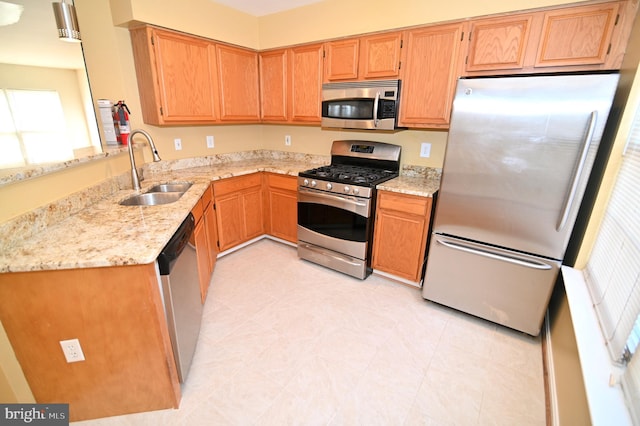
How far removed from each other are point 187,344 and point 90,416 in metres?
0.51

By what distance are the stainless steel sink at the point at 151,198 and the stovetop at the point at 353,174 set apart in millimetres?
1148

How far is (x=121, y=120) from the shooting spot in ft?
8.06

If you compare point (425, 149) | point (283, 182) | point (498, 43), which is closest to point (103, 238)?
point (283, 182)

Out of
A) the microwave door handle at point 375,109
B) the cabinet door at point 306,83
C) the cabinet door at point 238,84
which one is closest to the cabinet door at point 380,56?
the microwave door handle at point 375,109

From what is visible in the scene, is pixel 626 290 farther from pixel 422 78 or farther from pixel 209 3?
pixel 209 3

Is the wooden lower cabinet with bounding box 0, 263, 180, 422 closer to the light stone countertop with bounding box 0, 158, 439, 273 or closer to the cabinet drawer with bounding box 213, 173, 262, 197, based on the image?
the light stone countertop with bounding box 0, 158, 439, 273

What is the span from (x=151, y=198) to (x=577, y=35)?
10.3ft

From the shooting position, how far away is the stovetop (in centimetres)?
256

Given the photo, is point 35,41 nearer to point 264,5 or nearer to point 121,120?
point 121,120

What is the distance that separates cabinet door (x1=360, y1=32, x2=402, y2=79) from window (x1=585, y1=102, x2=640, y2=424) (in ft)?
5.28

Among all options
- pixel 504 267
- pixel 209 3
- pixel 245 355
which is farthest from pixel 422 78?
pixel 245 355

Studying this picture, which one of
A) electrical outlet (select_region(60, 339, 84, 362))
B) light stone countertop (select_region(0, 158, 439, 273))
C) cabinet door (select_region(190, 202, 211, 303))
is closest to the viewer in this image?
light stone countertop (select_region(0, 158, 439, 273))

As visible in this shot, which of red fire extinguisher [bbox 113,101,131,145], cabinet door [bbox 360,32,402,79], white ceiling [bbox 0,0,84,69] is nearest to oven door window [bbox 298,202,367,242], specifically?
cabinet door [bbox 360,32,402,79]

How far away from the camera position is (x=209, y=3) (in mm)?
2758
